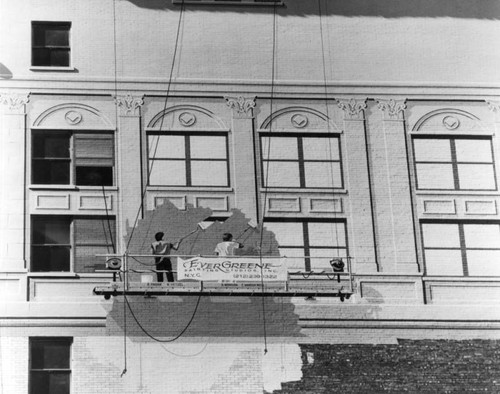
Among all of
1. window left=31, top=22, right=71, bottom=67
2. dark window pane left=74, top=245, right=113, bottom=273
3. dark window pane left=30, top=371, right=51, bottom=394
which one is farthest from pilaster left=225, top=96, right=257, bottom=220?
dark window pane left=30, top=371, right=51, bottom=394

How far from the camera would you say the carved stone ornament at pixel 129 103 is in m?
24.3

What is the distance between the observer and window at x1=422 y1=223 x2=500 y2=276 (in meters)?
24.1

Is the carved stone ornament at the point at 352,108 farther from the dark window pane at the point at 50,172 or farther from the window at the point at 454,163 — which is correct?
the dark window pane at the point at 50,172

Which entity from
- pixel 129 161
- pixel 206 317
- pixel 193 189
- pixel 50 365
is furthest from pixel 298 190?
pixel 50 365

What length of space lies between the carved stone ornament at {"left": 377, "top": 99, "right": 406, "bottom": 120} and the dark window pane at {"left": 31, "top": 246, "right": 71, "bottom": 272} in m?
7.86

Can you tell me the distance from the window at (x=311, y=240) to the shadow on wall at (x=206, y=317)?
1.11m

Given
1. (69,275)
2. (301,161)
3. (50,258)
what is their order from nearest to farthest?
(69,275) < (50,258) < (301,161)

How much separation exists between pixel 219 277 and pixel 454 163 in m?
6.21

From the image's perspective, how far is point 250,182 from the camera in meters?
24.0

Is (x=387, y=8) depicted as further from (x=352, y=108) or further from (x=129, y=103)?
(x=129, y=103)

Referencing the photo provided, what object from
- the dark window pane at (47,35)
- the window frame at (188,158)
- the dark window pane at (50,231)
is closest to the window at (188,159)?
the window frame at (188,158)

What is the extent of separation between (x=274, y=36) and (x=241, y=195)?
3969 millimetres

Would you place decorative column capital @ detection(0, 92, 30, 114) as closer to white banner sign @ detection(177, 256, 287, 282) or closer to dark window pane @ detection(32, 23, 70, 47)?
dark window pane @ detection(32, 23, 70, 47)

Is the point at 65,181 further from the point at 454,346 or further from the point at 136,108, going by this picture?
the point at 454,346
